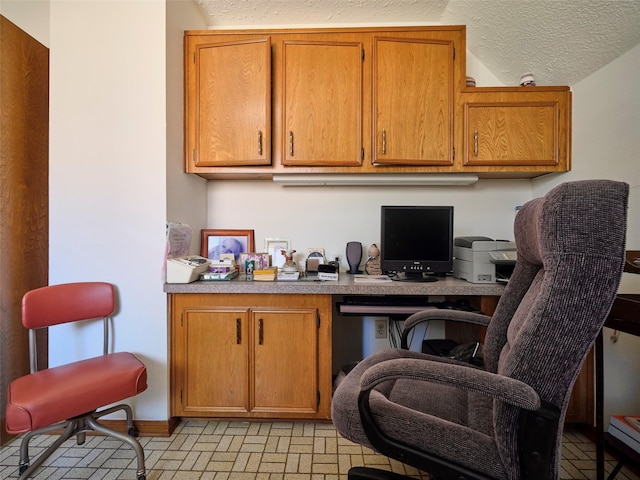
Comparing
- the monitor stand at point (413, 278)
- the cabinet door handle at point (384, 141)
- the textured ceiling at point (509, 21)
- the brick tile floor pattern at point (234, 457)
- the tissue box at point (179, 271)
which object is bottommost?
the brick tile floor pattern at point (234, 457)

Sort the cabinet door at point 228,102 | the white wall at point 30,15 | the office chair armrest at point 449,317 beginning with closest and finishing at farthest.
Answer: the office chair armrest at point 449,317
the cabinet door at point 228,102
the white wall at point 30,15

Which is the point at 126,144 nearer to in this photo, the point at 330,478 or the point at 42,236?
the point at 42,236

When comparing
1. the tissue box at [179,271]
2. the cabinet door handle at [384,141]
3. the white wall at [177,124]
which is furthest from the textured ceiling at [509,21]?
the tissue box at [179,271]

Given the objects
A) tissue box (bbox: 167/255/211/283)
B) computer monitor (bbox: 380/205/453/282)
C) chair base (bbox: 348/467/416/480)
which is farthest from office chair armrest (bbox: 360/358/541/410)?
tissue box (bbox: 167/255/211/283)

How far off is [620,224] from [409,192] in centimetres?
156

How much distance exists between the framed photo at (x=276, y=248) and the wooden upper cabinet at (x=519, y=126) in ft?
4.52

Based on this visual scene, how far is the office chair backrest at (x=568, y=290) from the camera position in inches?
26.2

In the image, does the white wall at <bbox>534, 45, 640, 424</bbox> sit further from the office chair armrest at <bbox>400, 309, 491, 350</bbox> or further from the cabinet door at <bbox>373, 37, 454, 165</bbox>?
the office chair armrest at <bbox>400, 309, 491, 350</bbox>

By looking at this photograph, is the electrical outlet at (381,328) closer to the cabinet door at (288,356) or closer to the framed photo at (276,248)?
the cabinet door at (288,356)

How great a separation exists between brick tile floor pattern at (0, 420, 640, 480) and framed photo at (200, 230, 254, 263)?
1.08 meters

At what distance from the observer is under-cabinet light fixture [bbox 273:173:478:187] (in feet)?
6.31

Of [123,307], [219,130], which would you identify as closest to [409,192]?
[219,130]

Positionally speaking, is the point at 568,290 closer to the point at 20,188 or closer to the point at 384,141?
the point at 384,141

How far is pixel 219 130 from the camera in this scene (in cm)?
183
